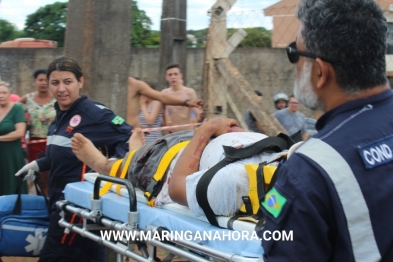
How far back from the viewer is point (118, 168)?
11.5 feet

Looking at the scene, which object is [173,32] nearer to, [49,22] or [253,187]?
[253,187]

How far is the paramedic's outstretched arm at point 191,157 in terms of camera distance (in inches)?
107

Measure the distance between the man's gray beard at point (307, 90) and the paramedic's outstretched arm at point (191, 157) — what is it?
3.68 feet

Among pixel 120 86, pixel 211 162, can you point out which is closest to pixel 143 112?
pixel 120 86

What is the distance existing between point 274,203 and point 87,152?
7.16 ft

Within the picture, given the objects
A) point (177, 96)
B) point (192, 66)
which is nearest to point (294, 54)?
point (177, 96)

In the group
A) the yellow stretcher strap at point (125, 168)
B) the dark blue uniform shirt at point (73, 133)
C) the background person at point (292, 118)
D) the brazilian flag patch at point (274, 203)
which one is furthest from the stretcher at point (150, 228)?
the background person at point (292, 118)

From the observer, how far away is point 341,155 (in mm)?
1498

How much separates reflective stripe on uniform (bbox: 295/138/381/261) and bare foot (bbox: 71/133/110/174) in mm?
2229

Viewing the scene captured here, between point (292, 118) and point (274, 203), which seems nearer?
point (274, 203)

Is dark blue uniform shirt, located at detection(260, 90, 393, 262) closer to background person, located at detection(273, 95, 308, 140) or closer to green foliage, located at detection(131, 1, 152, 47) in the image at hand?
background person, located at detection(273, 95, 308, 140)

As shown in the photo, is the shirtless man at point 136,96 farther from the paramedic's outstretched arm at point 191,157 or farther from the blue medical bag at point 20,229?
the paramedic's outstretched arm at point 191,157

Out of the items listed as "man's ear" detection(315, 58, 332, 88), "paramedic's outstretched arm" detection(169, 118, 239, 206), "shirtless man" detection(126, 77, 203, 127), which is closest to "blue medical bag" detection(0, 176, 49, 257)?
"paramedic's outstretched arm" detection(169, 118, 239, 206)

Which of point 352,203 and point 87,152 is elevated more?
point 352,203
